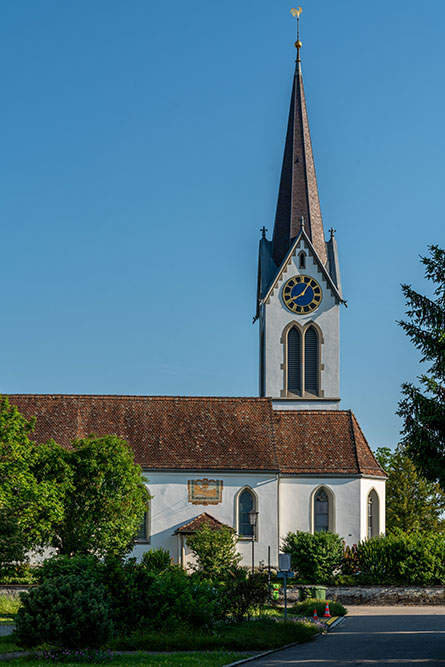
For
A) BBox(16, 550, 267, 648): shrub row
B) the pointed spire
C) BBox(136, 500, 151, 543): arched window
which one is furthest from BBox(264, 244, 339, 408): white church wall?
BBox(16, 550, 267, 648): shrub row

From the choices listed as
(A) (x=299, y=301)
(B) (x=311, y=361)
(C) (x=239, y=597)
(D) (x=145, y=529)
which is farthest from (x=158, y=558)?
(A) (x=299, y=301)

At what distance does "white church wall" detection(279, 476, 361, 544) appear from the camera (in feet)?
153

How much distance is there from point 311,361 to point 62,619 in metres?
38.2

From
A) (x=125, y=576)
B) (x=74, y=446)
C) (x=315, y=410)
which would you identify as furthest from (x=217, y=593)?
(x=315, y=410)

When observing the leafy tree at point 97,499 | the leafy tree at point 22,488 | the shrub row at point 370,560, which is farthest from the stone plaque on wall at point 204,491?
the leafy tree at point 22,488

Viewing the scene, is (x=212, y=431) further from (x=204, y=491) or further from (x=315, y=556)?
(x=315, y=556)

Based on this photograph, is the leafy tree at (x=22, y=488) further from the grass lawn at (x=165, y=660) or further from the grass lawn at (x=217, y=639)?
the grass lawn at (x=165, y=660)

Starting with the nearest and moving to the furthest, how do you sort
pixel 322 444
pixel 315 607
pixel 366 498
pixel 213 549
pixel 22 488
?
pixel 315 607, pixel 22 488, pixel 213 549, pixel 366 498, pixel 322 444

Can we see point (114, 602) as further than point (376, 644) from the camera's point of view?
No

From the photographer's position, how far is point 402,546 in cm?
4159

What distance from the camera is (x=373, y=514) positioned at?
4812 centimetres

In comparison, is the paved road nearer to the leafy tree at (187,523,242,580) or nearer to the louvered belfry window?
the leafy tree at (187,523,242,580)

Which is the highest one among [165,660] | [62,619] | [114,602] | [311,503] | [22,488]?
[22,488]

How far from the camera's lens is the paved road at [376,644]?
780 inches
